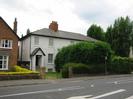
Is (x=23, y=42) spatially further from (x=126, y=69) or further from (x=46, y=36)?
(x=126, y=69)

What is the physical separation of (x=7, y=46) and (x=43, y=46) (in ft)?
30.1

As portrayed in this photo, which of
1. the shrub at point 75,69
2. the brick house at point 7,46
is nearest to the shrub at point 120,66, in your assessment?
the shrub at point 75,69

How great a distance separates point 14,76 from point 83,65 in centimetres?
1093

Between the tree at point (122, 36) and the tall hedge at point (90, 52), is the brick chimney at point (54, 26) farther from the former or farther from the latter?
the tree at point (122, 36)

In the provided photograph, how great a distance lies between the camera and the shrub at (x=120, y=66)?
127ft

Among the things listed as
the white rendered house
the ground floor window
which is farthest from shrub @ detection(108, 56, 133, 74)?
the ground floor window

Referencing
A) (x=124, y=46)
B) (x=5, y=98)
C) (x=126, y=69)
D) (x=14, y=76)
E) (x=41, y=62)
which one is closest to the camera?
(x=5, y=98)

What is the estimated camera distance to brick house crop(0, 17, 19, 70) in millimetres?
36656

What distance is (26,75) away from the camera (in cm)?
2636

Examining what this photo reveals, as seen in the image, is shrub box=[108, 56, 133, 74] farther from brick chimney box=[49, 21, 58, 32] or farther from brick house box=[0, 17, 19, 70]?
brick house box=[0, 17, 19, 70]

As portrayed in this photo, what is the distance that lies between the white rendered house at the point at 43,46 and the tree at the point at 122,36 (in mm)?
12666

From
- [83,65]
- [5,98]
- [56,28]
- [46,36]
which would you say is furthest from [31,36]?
[5,98]

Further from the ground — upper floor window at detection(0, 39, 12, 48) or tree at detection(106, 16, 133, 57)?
tree at detection(106, 16, 133, 57)

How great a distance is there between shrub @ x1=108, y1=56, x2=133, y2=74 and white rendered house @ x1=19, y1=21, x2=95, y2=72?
11.5 metres
